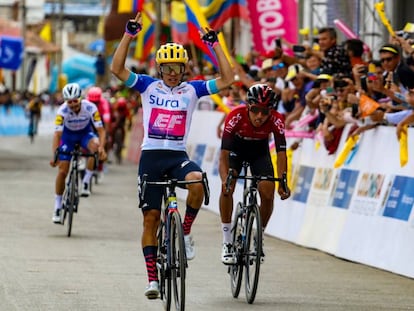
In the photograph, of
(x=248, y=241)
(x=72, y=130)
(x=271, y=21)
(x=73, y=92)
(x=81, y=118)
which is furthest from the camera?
(x=271, y=21)

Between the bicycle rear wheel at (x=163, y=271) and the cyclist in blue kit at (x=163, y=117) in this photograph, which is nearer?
the bicycle rear wheel at (x=163, y=271)

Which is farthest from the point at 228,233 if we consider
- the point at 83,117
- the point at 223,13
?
the point at 223,13

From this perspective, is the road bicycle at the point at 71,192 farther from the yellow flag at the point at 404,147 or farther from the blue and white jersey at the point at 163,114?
the blue and white jersey at the point at 163,114

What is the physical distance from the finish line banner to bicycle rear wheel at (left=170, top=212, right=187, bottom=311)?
44.3ft

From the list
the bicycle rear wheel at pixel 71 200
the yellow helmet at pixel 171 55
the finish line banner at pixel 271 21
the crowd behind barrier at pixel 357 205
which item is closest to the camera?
the yellow helmet at pixel 171 55

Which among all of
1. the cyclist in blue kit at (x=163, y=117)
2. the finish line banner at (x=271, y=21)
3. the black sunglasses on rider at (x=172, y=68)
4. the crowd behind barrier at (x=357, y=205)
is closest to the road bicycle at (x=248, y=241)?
the cyclist in blue kit at (x=163, y=117)

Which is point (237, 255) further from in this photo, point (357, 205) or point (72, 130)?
point (72, 130)

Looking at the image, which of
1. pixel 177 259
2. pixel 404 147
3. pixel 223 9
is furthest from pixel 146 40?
pixel 177 259

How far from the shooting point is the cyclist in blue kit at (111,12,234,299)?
10461 mm

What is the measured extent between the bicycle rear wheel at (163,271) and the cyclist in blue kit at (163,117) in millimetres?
58

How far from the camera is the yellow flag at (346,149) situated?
15461 mm

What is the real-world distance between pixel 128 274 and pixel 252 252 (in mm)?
1858

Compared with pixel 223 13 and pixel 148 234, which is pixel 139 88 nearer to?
pixel 148 234

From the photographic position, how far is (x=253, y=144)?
12156mm
